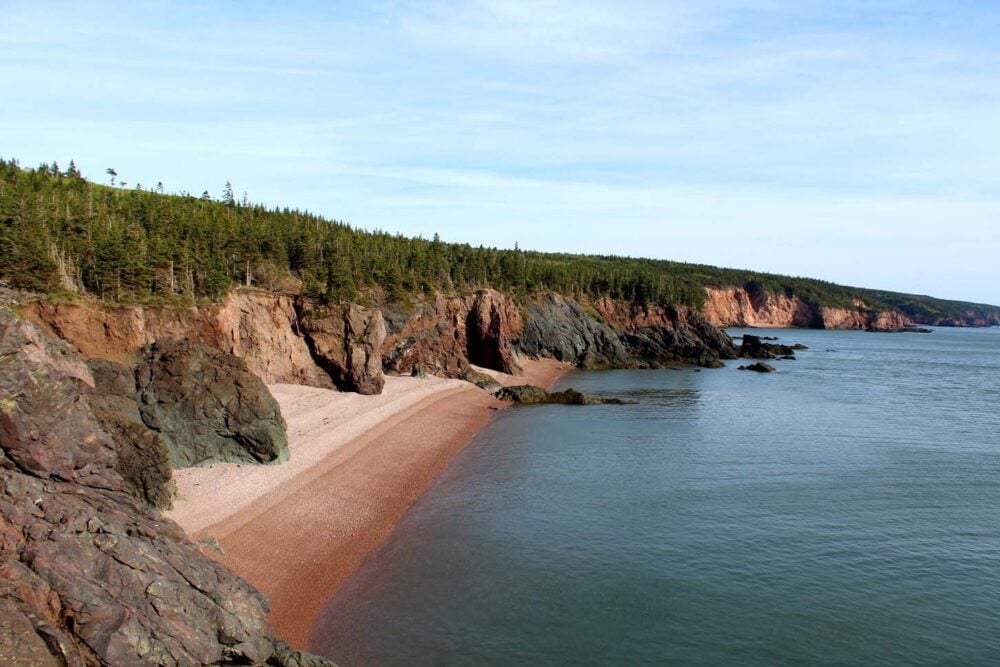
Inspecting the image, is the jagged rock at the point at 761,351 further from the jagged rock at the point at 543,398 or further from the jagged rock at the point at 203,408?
the jagged rock at the point at 203,408

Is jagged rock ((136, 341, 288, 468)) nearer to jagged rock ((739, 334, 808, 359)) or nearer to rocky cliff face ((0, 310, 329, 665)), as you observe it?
rocky cliff face ((0, 310, 329, 665))

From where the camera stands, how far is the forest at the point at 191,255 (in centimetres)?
3847

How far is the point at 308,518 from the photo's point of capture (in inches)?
1121

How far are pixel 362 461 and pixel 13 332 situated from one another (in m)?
19.7

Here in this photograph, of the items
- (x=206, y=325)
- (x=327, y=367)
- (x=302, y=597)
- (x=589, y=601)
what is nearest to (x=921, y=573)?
(x=589, y=601)

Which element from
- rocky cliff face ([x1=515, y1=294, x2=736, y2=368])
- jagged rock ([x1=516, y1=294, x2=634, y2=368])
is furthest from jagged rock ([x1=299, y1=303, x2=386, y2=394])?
jagged rock ([x1=516, y1=294, x2=634, y2=368])

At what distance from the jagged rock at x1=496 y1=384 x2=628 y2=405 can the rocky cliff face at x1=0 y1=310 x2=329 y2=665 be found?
1720 inches

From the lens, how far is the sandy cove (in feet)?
78.2

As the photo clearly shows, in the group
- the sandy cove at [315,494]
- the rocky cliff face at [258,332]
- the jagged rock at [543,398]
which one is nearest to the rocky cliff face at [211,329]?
the rocky cliff face at [258,332]

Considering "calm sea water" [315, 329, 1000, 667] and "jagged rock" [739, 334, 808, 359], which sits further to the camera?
"jagged rock" [739, 334, 808, 359]

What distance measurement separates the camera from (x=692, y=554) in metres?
26.8

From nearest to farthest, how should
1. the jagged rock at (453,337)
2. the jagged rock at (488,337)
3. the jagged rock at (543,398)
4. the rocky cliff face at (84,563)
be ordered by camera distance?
the rocky cliff face at (84,563) < the jagged rock at (543,398) < the jagged rock at (453,337) < the jagged rock at (488,337)

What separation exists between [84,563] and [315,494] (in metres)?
16.1

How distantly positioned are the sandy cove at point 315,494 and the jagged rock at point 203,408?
36.3 inches
